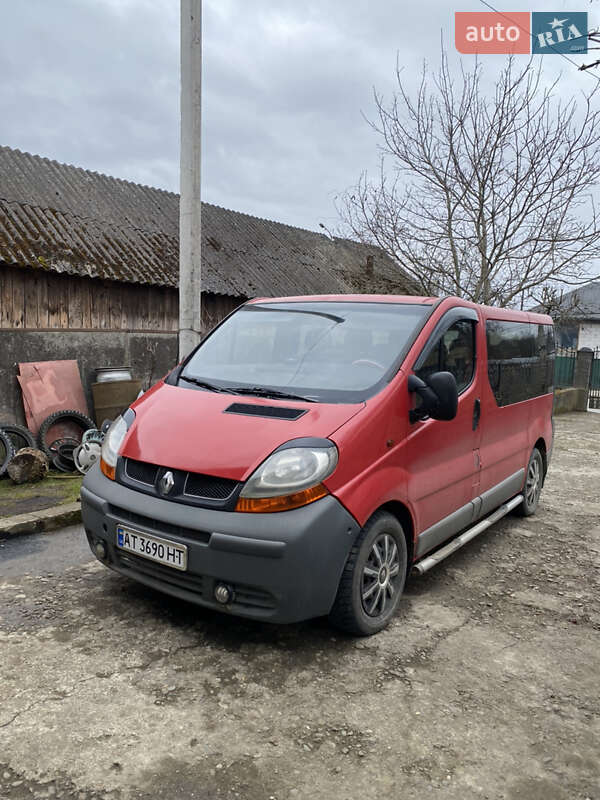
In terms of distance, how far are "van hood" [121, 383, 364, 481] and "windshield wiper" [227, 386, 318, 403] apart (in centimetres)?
5

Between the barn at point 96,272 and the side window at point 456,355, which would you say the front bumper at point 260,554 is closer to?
the side window at point 456,355

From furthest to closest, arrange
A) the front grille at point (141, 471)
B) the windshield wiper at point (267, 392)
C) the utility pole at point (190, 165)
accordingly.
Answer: the utility pole at point (190, 165), the windshield wiper at point (267, 392), the front grille at point (141, 471)

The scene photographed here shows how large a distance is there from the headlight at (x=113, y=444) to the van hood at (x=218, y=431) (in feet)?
0.28

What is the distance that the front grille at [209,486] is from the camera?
3.03 m

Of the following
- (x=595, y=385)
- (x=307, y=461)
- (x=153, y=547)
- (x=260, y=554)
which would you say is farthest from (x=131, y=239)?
(x=595, y=385)

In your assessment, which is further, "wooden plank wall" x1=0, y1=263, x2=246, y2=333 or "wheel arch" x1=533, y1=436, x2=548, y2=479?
Answer: "wooden plank wall" x1=0, y1=263, x2=246, y2=333

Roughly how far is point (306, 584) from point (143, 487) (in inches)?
39.8

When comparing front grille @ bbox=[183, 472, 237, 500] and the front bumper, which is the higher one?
Answer: front grille @ bbox=[183, 472, 237, 500]

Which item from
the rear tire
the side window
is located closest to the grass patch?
the side window

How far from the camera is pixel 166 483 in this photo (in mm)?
3154

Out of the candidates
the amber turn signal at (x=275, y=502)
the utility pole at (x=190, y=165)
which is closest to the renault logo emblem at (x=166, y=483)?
the amber turn signal at (x=275, y=502)

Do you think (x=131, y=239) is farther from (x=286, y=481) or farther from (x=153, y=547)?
(x=286, y=481)

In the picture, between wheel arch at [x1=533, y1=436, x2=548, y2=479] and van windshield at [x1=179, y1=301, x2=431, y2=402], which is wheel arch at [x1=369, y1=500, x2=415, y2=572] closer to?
van windshield at [x1=179, y1=301, x2=431, y2=402]

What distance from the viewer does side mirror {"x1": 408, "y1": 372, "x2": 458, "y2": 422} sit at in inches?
138
